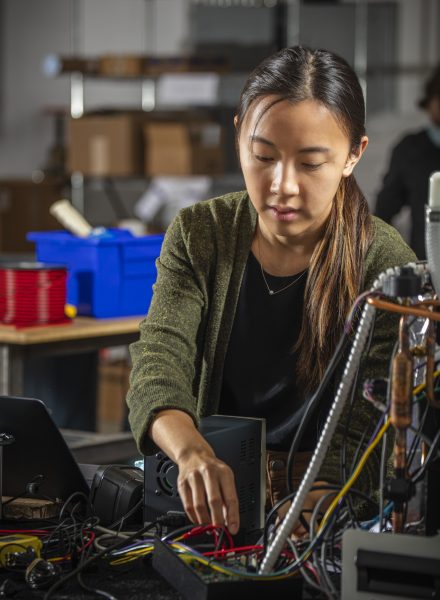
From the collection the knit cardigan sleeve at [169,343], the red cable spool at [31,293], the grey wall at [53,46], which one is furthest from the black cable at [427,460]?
the grey wall at [53,46]

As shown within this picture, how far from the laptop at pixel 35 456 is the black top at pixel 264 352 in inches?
11.5

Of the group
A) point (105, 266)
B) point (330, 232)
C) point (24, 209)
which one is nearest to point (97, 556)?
point (330, 232)

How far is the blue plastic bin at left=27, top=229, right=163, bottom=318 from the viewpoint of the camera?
3105mm

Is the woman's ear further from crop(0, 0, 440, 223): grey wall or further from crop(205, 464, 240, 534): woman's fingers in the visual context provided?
crop(0, 0, 440, 223): grey wall

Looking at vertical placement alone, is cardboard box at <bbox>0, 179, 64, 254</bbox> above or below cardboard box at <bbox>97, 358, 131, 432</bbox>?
above

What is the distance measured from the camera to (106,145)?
5.46 meters

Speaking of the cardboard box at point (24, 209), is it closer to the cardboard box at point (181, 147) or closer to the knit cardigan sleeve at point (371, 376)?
the cardboard box at point (181, 147)

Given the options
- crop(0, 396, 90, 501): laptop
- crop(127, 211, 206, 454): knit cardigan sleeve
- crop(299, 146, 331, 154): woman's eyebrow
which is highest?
crop(299, 146, 331, 154): woman's eyebrow

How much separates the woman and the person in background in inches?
79.7

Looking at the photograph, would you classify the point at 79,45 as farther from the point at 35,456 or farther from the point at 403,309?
the point at 403,309

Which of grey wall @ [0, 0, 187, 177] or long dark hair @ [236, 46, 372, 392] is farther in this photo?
grey wall @ [0, 0, 187, 177]

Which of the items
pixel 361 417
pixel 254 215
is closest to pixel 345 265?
pixel 254 215

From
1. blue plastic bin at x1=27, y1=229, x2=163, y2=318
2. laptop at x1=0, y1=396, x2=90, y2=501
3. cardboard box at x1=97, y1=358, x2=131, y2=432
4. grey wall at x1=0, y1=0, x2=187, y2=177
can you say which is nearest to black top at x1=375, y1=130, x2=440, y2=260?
blue plastic bin at x1=27, y1=229, x2=163, y2=318

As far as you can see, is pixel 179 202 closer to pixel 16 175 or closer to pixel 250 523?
pixel 16 175
